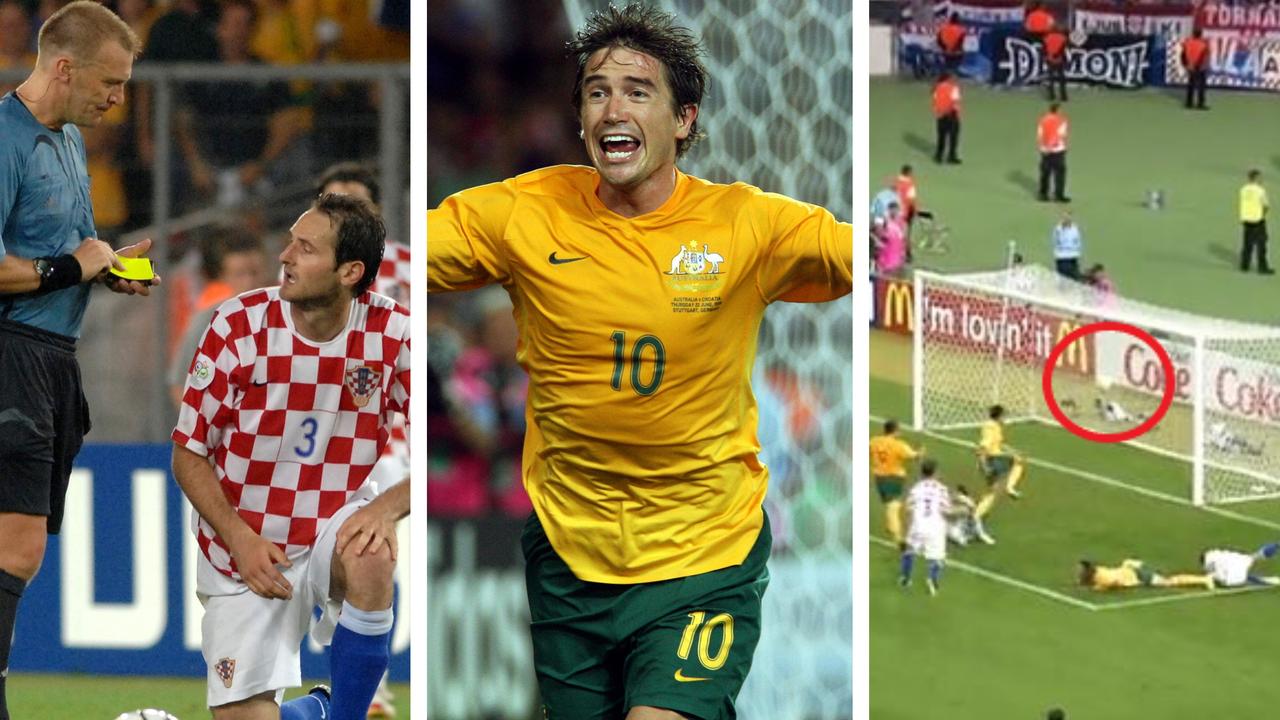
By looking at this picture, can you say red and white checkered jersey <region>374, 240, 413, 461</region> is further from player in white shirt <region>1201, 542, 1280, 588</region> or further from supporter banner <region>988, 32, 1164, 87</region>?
player in white shirt <region>1201, 542, 1280, 588</region>

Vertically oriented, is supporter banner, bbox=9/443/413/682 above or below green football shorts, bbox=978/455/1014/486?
above

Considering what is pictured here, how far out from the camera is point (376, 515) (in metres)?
4.18

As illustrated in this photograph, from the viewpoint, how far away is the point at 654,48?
3650 mm

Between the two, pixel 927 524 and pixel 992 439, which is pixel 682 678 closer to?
pixel 927 524

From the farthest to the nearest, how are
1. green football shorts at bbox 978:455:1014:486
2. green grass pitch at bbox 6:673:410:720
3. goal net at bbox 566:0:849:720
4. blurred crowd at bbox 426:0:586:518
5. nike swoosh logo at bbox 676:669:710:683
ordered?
green football shorts at bbox 978:455:1014:486 < green grass pitch at bbox 6:673:410:720 < goal net at bbox 566:0:849:720 < blurred crowd at bbox 426:0:586:518 < nike swoosh logo at bbox 676:669:710:683

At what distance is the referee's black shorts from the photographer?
13.3ft

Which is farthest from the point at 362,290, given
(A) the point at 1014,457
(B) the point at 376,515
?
(A) the point at 1014,457

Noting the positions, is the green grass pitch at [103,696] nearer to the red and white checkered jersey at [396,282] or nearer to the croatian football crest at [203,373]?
the red and white checkered jersey at [396,282]

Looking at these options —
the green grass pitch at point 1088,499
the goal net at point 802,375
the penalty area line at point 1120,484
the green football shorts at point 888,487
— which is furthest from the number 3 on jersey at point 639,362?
the penalty area line at point 1120,484

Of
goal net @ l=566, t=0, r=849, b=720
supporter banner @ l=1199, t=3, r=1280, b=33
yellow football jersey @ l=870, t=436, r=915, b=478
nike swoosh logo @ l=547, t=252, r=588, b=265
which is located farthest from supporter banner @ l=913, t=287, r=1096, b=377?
nike swoosh logo @ l=547, t=252, r=588, b=265

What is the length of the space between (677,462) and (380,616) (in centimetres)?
88

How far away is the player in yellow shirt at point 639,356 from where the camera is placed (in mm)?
3617

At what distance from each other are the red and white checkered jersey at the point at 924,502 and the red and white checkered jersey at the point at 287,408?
5.54 meters

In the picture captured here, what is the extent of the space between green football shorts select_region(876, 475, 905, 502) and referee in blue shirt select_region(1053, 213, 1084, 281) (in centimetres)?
161
